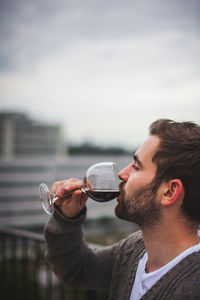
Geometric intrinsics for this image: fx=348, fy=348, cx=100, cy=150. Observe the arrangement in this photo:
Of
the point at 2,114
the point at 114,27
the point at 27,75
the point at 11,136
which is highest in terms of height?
the point at 114,27

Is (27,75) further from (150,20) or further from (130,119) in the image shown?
(150,20)

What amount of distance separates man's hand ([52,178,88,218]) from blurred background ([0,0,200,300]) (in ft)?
171

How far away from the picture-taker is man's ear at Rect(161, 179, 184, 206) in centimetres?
136

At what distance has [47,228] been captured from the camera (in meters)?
1.72

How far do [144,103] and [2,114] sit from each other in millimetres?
40180

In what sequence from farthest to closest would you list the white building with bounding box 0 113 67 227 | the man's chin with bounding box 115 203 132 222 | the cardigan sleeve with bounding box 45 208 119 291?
the white building with bounding box 0 113 67 227 < the cardigan sleeve with bounding box 45 208 119 291 < the man's chin with bounding box 115 203 132 222

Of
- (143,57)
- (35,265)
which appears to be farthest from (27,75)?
(35,265)

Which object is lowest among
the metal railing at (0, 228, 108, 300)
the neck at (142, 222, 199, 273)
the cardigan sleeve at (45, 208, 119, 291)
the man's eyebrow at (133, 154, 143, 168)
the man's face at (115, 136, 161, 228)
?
the metal railing at (0, 228, 108, 300)

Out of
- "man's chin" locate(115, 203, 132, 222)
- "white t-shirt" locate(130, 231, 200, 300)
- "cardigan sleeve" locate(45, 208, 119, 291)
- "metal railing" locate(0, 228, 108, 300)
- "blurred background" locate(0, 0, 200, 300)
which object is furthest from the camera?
"blurred background" locate(0, 0, 200, 300)

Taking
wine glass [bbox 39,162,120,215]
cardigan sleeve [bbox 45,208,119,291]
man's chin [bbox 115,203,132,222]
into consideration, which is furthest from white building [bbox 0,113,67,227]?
man's chin [bbox 115,203,132,222]

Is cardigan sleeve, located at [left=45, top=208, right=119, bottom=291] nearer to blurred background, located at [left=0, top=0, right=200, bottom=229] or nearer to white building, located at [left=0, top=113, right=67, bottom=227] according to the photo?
blurred background, located at [left=0, top=0, right=200, bottom=229]

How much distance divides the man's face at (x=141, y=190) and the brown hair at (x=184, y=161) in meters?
0.04

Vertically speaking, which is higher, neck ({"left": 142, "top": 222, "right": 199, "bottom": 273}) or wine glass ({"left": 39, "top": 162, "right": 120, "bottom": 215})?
wine glass ({"left": 39, "top": 162, "right": 120, "bottom": 215})

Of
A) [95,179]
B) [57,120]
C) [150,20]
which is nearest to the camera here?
[95,179]
